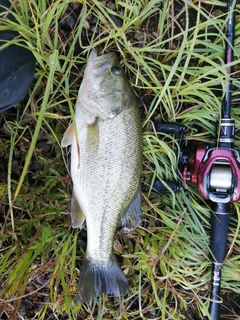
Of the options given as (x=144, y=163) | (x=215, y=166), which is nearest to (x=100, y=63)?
(x=144, y=163)

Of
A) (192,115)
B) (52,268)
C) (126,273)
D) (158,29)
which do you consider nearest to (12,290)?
(52,268)

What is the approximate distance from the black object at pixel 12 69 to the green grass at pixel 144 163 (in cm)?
10

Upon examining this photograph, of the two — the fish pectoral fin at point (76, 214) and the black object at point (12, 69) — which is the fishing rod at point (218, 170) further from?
the black object at point (12, 69)

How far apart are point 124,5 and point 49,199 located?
1.13 m

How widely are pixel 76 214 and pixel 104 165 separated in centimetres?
34

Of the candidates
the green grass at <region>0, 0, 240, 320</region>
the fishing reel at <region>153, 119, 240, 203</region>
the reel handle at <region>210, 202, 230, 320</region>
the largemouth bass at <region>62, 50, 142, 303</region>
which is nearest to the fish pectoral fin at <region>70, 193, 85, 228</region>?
the largemouth bass at <region>62, 50, 142, 303</region>

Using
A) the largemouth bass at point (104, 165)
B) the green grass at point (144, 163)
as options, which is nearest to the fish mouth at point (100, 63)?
the largemouth bass at point (104, 165)

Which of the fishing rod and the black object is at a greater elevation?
the black object

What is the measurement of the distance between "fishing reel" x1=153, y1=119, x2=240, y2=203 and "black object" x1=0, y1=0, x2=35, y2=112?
2.46 ft

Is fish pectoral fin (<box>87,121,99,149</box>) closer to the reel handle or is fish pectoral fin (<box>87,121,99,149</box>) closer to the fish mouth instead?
the fish mouth

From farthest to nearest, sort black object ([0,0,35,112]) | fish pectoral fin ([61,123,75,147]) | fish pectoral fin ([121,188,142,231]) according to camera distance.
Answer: fish pectoral fin ([121,188,142,231]), fish pectoral fin ([61,123,75,147]), black object ([0,0,35,112])

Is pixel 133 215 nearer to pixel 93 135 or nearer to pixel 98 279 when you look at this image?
pixel 98 279

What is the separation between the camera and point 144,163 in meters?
2.18

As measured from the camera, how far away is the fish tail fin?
6.55ft
